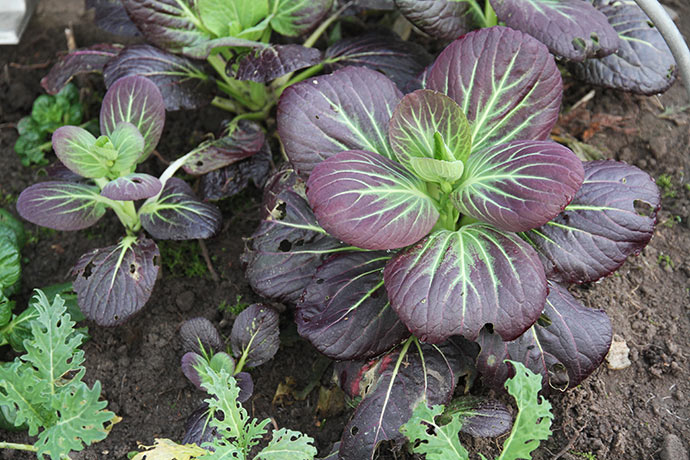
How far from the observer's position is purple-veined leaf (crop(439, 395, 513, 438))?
5.63 feet

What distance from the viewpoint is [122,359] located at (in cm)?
209

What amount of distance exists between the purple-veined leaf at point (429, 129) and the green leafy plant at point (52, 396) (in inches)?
36.9

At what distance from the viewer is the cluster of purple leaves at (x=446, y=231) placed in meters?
1.55

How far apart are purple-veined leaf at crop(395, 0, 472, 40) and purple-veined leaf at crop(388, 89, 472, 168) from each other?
0.60 metres

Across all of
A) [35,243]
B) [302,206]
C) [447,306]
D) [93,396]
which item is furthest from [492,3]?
[35,243]

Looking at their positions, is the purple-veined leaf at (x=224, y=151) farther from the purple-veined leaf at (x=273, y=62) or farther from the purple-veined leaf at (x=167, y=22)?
the purple-veined leaf at (x=167, y=22)

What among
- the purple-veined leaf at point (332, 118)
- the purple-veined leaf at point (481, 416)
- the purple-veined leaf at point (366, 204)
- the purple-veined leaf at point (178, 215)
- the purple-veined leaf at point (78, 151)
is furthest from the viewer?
the purple-veined leaf at point (178, 215)

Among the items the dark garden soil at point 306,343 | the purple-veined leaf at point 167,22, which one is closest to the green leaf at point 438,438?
the dark garden soil at point 306,343

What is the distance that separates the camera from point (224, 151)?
7.38 feet

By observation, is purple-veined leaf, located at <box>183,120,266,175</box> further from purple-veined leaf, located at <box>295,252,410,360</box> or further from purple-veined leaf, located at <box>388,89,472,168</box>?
purple-veined leaf, located at <box>388,89,472,168</box>

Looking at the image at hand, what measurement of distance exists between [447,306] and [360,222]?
28 centimetres

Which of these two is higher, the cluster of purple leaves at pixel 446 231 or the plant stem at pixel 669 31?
the plant stem at pixel 669 31

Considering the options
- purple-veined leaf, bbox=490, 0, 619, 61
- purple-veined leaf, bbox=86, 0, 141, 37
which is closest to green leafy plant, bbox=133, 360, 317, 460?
purple-veined leaf, bbox=490, 0, 619, 61

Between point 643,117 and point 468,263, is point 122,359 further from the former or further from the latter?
point 643,117
